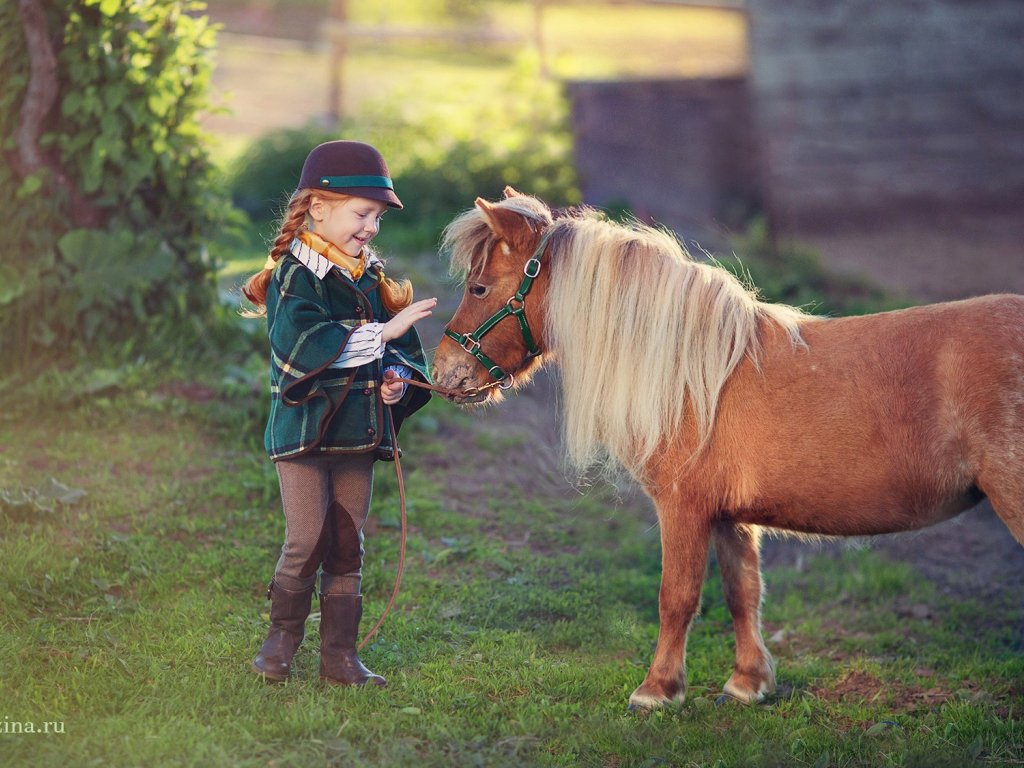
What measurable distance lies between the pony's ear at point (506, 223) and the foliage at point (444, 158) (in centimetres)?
558

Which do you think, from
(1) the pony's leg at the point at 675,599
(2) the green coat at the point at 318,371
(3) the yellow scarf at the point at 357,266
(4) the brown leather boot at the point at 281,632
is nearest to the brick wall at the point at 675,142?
(3) the yellow scarf at the point at 357,266

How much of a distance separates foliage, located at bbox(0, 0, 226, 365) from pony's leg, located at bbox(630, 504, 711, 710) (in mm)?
3868

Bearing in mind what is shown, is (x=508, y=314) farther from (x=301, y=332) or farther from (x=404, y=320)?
(x=301, y=332)

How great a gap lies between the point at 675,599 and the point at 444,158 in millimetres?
7642

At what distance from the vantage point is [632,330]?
157 inches

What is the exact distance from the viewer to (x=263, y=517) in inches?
214

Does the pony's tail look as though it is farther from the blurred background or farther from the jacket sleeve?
the blurred background

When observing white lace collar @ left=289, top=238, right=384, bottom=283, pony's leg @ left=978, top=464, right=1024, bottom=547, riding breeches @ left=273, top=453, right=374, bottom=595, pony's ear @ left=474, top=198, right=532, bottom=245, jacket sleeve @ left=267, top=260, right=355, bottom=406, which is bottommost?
riding breeches @ left=273, top=453, right=374, bottom=595

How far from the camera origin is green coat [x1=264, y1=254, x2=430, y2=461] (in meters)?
3.66

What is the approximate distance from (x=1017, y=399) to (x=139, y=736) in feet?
10.2

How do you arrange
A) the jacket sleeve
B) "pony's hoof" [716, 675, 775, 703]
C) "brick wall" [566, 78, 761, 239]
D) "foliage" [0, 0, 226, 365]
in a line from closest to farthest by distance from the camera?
the jacket sleeve, "pony's hoof" [716, 675, 775, 703], "foliage" [0, 0, 226, 365], "brick wall" [566, 78, 761, 239]

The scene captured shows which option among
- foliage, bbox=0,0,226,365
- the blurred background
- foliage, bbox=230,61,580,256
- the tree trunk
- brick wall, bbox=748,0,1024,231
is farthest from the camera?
foliage, bbox=230,61,580,256

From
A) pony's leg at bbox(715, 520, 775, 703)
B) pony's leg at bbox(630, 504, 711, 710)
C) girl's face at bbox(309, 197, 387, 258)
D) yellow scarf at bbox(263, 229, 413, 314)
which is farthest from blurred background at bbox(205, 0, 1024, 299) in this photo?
girl's face at bbox(309, 197, 387, 258)

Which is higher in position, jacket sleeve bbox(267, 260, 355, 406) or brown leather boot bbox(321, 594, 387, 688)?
jacket sleeve bbox(267, 260, 355, 406)
